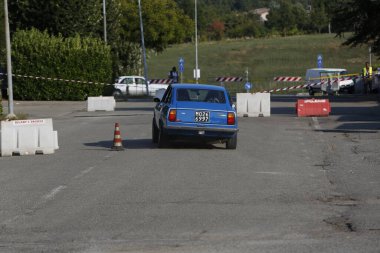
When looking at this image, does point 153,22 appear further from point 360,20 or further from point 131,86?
point 360,20

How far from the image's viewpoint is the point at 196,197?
13.0 m

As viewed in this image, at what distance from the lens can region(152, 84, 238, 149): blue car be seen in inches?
797

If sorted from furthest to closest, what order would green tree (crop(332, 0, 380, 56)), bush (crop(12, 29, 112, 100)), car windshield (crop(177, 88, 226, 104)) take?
1. bush (crop(12, 29, 112, 100))
2. green tree (crop(332, 0, 380, 56))
3. car windshield (crop(177, 88, 226, 104))

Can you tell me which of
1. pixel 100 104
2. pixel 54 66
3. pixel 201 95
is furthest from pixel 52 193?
pixel 54 66

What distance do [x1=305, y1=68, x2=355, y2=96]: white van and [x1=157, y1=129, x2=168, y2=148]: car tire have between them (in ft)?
113

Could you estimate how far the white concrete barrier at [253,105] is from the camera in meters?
34.6

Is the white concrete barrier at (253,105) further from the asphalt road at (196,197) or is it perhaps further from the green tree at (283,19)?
the green tree at (283,19)

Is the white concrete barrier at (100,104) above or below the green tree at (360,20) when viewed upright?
below

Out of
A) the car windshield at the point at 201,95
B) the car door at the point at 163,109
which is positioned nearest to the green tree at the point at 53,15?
the car door at the point at 163,109

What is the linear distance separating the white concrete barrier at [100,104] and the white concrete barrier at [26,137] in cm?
2068

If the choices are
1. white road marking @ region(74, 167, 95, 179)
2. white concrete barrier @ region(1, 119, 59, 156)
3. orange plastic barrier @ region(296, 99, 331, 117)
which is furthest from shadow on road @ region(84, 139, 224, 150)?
orange plastic barrier @ region(296, 99, 331, 117)

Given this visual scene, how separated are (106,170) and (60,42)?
36.5 m

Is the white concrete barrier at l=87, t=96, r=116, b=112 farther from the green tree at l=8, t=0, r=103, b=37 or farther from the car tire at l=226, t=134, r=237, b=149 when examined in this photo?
the car tire at l=226, t=134, r=237, b=149

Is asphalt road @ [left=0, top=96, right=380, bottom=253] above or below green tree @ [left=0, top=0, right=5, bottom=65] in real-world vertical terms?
below
